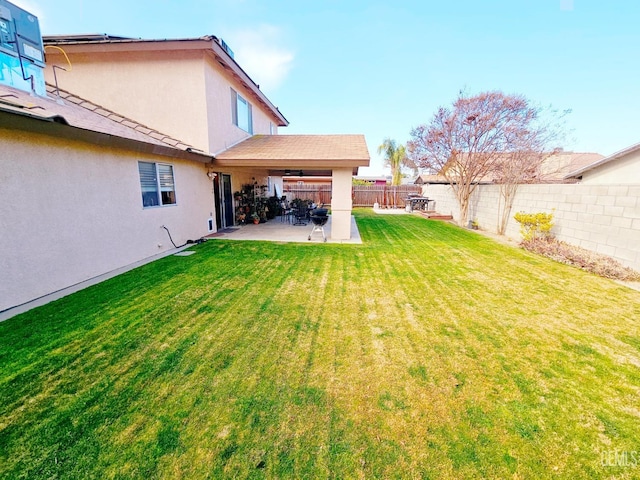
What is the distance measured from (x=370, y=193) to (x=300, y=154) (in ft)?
49.0

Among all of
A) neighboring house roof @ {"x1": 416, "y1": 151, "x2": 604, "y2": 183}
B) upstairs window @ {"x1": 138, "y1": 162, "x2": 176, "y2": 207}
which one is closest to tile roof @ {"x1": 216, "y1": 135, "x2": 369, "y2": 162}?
upstairs window @ {"x1": 138, "y1": 162, "x2": 176, "y2": 207}

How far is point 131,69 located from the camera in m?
9.47

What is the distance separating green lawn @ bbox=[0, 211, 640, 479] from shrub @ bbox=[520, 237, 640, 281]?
1081mm

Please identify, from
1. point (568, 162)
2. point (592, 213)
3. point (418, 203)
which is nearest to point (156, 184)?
point (592, 213)

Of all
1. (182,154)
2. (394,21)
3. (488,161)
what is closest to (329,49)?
(394,21)

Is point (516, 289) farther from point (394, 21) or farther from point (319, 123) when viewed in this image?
point (319, 123)

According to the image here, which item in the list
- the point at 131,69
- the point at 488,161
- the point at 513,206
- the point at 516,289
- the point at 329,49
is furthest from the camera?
the point at 329,49

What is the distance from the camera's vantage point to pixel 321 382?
2896mm

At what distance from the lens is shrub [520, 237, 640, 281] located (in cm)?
599

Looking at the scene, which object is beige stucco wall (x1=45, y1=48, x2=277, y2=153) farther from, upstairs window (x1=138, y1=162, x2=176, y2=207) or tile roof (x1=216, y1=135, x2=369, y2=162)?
upstairs window (x1=138, y1=162, x2=176, y2=207)

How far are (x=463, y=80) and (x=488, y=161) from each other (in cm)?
422

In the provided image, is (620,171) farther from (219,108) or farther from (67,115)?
(67,115)

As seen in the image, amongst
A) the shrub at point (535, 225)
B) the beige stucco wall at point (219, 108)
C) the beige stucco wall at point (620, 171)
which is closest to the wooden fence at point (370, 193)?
the beige stucco wall at point (219, 108)

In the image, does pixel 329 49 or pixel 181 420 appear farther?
pixel 329 49
